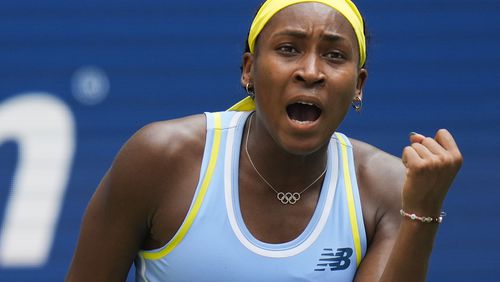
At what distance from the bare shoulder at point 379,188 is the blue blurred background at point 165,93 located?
83.6 inches

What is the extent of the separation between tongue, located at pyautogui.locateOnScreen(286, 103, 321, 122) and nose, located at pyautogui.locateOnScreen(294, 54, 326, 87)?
0.07 meters

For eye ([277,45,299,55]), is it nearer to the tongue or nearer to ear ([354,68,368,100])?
the tongue

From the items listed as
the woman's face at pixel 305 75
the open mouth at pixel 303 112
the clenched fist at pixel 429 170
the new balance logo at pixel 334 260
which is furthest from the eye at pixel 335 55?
the new balance logo at pixel 334 260

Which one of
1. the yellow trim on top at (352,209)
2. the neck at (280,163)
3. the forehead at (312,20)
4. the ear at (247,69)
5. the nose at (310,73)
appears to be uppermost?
the forehead at (312,20)

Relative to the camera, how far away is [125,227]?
285 centimetres

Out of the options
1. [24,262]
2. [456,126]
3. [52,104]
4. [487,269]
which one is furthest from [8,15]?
[487,269]

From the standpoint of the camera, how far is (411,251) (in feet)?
8.46

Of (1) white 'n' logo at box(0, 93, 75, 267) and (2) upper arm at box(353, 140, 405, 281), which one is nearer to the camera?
(2) upper arm at box(353, 140, 405, 281)

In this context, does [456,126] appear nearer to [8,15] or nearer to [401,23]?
[401,23]

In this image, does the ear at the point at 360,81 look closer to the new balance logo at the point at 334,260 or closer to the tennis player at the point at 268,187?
the tennis player at the point at 268,187

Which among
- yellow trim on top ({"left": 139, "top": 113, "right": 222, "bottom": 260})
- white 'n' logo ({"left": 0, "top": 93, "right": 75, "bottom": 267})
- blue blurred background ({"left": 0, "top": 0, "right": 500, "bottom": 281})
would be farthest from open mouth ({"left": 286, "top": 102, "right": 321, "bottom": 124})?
white 'n' logo ({"left": 0, "top": 93, "right": 75, "bottom": 267})

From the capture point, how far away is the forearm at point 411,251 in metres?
2.56

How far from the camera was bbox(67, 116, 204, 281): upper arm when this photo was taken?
2.82 m

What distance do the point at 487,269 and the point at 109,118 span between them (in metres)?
1.84
